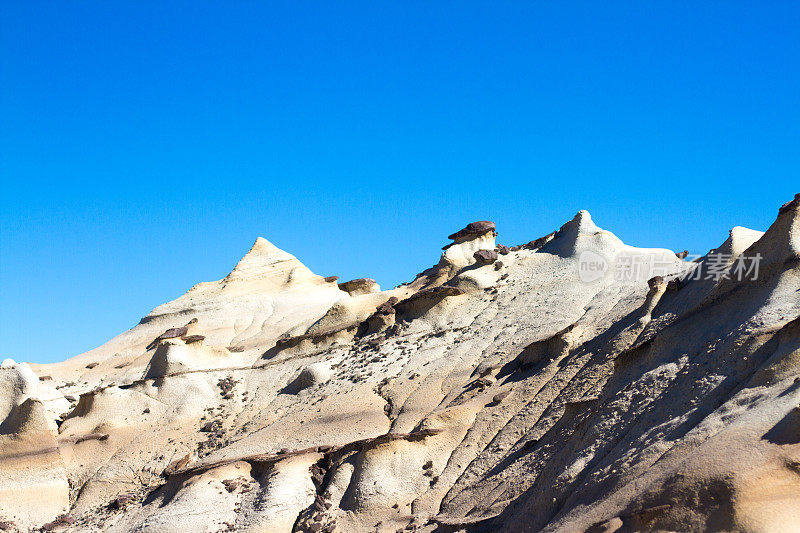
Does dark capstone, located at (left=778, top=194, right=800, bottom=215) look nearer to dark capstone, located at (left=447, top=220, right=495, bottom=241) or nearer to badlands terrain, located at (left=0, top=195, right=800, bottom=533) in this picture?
badlands terrain, located at (left=0, top=195, right=800, bottom=533)

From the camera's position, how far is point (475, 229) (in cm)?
3491

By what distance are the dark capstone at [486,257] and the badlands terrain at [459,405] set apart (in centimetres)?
16

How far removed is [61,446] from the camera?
25.8 meters

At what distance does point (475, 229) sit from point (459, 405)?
14204 mm

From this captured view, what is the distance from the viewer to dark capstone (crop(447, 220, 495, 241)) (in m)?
34.9

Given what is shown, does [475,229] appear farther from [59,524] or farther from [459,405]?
[59,524]

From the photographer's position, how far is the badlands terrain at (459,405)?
12148mm

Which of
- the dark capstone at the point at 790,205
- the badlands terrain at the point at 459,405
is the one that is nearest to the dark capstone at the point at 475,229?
the badlands terrain at the point at 459,405

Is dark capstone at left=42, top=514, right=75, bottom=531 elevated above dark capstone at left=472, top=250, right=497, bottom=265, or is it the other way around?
dark capstone at left=472, top=250, right=497, bottom=265

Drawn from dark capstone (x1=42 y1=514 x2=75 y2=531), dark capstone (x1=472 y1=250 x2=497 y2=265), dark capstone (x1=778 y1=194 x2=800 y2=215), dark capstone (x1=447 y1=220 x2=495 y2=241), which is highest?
dark capstone (x1=447 y1=220 x2=495 y2=241)

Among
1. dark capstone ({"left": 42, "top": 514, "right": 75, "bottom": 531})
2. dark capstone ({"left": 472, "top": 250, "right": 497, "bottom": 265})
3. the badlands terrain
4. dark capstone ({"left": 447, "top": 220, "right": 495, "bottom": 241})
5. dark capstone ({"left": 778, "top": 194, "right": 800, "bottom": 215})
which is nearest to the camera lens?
the badlands terrain

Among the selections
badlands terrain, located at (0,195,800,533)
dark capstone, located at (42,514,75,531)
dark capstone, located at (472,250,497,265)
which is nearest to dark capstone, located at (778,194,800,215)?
badlands terrain, located at (0,195,800,533)

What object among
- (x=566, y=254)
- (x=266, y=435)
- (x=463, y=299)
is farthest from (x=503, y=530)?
(x=566, y=254)

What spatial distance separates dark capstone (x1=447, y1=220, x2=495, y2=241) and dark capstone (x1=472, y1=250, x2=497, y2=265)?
8.61ft
